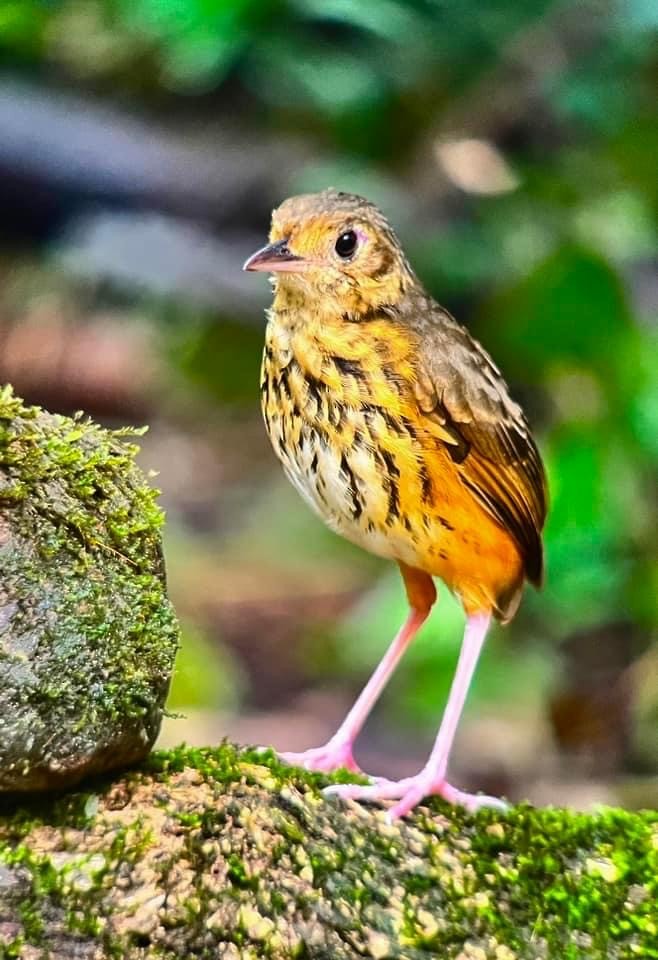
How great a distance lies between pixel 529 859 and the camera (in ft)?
9.18

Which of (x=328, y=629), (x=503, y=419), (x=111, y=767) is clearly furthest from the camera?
(x=328, y=629)

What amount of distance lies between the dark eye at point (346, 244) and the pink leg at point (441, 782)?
98 cm

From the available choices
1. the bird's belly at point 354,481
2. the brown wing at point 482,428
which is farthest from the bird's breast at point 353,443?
the brown wing at point 482,428

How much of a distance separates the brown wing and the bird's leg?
30 cm

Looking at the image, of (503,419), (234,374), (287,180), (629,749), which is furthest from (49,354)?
(503,419)

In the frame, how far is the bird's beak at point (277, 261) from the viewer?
2979 mm

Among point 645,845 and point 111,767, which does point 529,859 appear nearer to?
point 645,845

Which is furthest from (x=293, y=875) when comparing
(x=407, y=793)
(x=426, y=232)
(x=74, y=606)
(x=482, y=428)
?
(x=426, y=232)

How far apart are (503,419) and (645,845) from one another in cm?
110

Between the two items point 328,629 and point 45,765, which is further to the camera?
point 328,629

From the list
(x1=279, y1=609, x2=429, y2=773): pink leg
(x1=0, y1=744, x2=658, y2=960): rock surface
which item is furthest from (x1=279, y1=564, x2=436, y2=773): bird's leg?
(x1=0, y1=744, x2=658, y2=960): rock surface

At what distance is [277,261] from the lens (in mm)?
3006

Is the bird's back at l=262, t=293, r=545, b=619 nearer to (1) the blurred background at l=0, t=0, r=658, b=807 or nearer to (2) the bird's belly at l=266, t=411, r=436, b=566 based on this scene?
(2) the bird's belly at l=266, t=411, r=436, b=566

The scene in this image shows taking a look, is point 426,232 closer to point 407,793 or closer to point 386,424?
point 386,424
